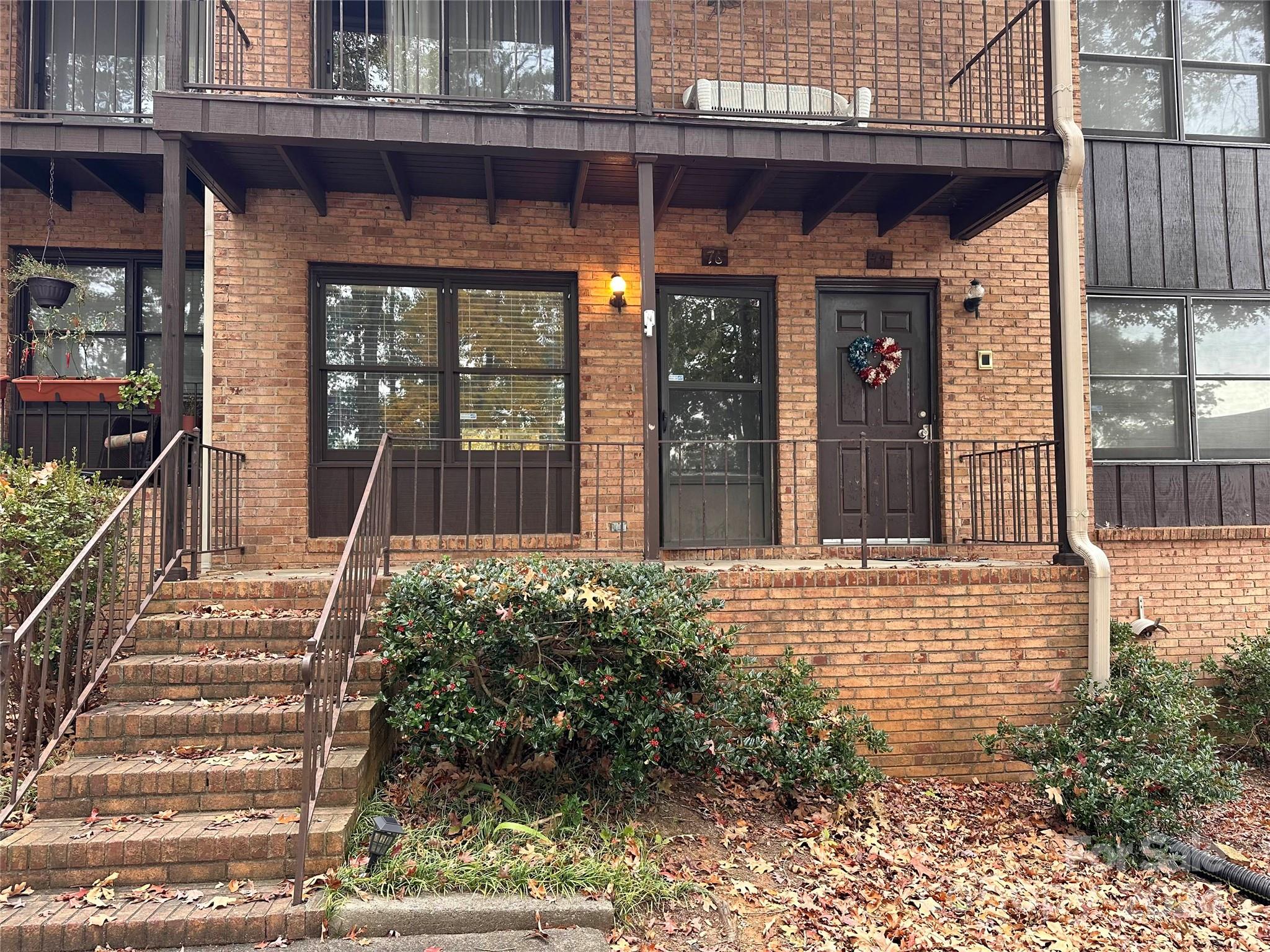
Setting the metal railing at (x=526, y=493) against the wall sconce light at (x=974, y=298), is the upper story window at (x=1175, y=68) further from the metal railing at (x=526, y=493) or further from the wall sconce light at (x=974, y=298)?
the metal railing at (x=526, y=493)

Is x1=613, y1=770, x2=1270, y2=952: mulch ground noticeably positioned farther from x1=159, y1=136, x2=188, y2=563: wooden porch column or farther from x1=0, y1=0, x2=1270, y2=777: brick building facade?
x1=159, y1=136, x2=188, y2=563: wooden porch column

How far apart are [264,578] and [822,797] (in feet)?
12.1

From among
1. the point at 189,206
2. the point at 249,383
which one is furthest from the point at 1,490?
the point at 189,206

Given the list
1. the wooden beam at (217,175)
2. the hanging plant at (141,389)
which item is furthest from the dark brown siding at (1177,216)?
the hanging plant at (141,389)

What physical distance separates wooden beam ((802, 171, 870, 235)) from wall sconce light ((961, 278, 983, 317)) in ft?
4.61

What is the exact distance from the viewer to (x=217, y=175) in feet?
18.9

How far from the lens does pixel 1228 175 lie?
734 cm

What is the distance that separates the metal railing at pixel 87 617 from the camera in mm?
3582

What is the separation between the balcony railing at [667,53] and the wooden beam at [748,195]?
709mm

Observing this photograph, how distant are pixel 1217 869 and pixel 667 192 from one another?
549 centimetres

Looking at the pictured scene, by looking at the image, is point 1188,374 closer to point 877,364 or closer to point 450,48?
point 877,364

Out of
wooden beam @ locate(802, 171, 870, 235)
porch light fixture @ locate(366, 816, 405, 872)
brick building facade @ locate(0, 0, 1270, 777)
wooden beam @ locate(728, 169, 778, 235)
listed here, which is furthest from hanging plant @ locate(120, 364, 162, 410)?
wooden beam @ locate(802, 171, 870, 235)

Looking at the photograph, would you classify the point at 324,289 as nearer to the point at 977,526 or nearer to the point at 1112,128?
the point at 977,526

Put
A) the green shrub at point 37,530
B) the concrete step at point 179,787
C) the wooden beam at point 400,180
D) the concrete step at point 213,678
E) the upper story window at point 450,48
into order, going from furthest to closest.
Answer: the upper story window at point 450,48 < the wooden beam at point 400,180 < the green shrub at point 37,530 < the concrete step at point 213,678 < the concrete step at point 179,787
